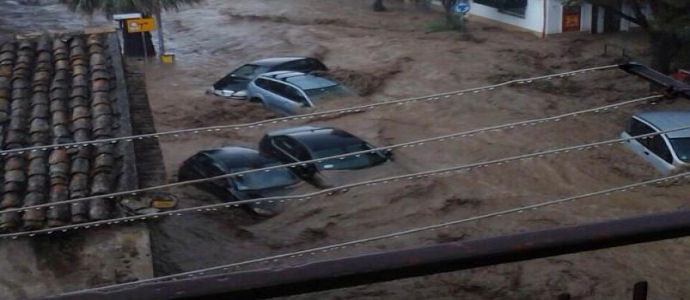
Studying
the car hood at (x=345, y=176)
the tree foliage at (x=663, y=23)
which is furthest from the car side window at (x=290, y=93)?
the tree foliage at (x=663, y=23)

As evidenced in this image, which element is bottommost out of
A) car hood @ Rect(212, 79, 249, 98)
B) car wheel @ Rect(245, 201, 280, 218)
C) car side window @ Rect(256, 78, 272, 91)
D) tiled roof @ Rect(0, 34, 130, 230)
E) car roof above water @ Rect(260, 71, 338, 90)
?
car wheel @ Rect(245, 201, 280, 218)

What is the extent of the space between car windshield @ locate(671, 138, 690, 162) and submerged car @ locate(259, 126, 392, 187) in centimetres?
483

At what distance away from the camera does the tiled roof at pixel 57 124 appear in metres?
7.79

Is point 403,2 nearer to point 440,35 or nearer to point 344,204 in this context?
point 440,35

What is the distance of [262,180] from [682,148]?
6.92 m

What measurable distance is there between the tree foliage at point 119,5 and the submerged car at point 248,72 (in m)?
4.23

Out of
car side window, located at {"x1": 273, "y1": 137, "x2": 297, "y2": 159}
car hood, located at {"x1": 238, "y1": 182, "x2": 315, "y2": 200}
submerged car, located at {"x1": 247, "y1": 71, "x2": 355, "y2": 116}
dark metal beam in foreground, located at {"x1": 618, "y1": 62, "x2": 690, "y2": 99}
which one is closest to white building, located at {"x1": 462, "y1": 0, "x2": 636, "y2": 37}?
submerged car, located at {"x1": 247, "y1": 71, "x2": 355, "y2": 116}

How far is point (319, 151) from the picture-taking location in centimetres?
1708

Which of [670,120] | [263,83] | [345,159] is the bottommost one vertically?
[345,159]

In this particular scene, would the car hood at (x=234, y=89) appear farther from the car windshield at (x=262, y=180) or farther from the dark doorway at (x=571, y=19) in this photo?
the dark doorway at (x=571, y=19)

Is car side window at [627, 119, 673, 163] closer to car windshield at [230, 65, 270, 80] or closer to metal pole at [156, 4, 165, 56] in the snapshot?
car windshield at [230, 65, 270, 80]

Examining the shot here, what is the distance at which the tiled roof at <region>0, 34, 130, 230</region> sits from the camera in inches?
307

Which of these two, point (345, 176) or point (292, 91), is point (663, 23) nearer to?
point (292, 91)

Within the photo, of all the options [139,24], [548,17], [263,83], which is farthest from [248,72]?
[548,17]
